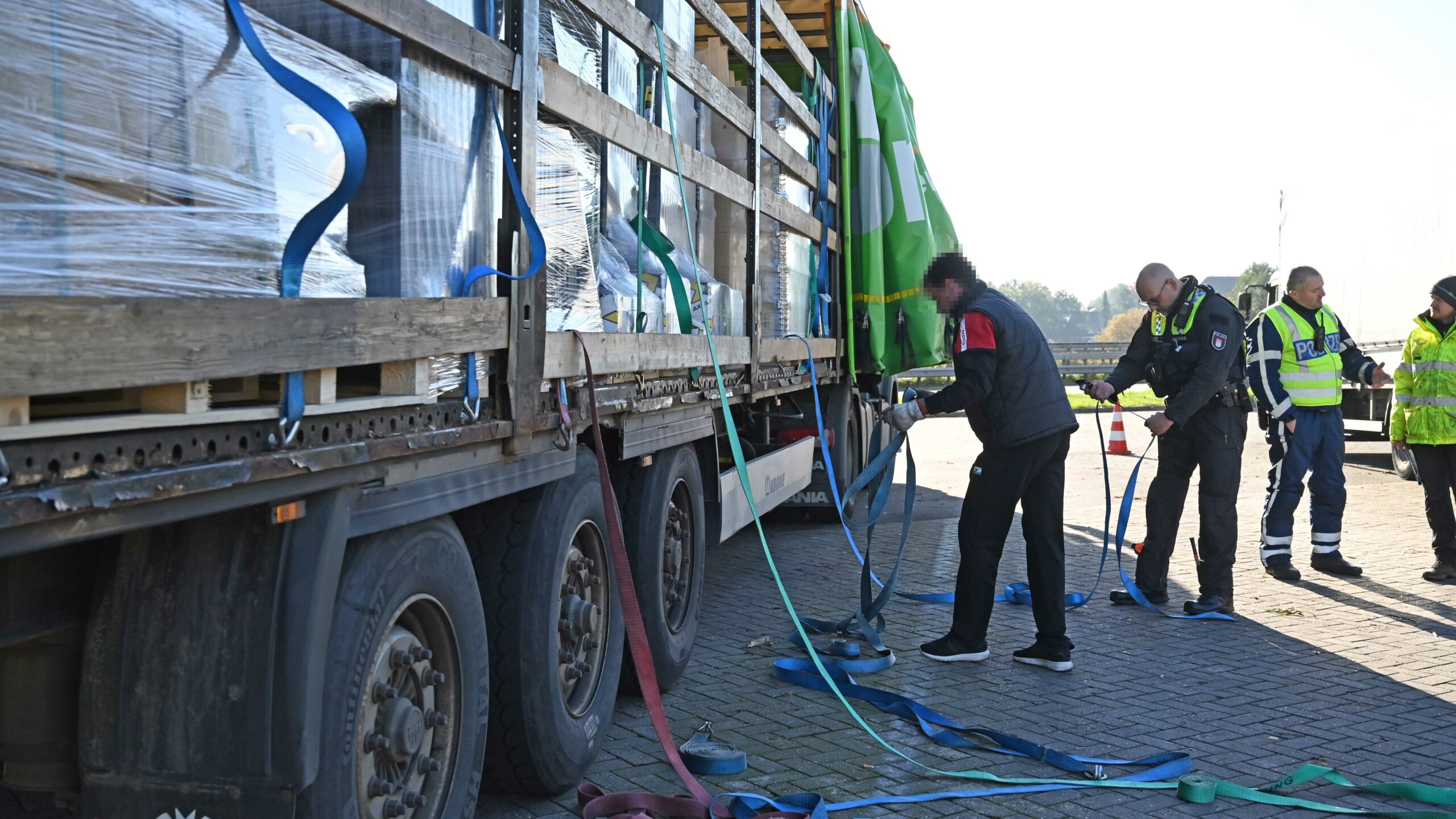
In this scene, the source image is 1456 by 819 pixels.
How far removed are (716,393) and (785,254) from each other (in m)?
1.68

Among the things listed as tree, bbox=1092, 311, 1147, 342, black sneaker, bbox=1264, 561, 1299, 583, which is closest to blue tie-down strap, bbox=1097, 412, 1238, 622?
black sneaker, bbox=1264, 561, 1299, 583

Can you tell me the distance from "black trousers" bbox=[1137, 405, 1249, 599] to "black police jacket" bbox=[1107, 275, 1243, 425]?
0.20 metres

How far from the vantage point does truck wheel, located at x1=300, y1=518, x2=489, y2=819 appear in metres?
2.49

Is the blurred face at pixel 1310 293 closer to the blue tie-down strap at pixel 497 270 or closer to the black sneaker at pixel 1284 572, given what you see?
the black sneaker at pixel 1284 572

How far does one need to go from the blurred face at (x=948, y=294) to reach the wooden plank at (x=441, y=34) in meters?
3.03

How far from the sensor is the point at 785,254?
689 centimetres

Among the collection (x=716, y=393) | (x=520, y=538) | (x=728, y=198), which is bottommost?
(x=520, y=538)

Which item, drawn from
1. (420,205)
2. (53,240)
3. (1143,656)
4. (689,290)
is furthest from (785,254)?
(53,240)

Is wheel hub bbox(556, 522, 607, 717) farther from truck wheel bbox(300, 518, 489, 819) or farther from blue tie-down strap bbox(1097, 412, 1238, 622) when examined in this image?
blue tie-down strap bbox(1097, 412, 1238, 622)

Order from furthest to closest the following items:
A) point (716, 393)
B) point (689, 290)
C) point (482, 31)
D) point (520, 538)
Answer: point (716, 393)
point (689, 290)
point (520, 538)
point (482, 31)

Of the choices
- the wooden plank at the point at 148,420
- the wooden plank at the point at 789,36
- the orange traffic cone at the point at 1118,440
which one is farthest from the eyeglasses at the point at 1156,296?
the orange traffic cone at the point at 1118,440

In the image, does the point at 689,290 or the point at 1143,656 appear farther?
the point at 1143,656

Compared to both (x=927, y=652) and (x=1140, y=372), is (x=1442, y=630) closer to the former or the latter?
(x=1140, y=372)

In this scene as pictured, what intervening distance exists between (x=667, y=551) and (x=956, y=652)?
58.7 inches
